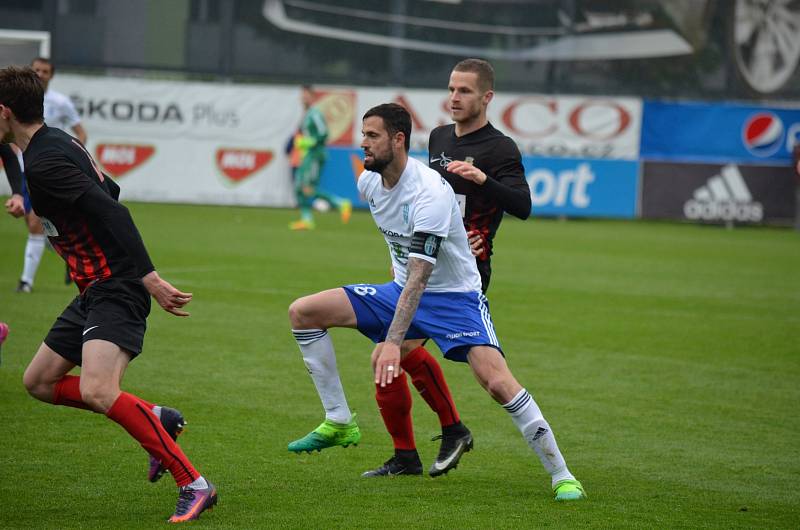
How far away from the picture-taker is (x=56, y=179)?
5160 mm

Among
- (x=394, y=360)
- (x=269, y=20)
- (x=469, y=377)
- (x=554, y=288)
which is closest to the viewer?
(x=394, y=360)

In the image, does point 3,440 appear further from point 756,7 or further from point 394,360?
point 756,7

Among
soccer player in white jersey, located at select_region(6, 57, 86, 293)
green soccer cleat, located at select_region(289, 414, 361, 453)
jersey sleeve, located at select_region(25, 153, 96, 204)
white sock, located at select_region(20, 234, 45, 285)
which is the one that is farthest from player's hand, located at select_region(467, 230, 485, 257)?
white sock, located at select_region(20, 234, 45, 285)

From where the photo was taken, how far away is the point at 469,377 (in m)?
9.48

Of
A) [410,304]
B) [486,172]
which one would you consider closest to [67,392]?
[410,304]

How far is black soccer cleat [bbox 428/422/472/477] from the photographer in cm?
641

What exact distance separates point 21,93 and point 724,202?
24.1 meters

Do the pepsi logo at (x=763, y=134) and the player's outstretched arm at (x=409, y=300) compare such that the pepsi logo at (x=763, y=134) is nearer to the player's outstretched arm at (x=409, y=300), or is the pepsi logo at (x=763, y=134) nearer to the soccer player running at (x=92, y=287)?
the player's outstretched arm at (x=409, y=300)

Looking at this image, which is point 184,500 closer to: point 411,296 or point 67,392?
point 67,392

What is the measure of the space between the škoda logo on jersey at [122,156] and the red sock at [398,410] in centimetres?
2157

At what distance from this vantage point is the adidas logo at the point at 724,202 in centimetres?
2727

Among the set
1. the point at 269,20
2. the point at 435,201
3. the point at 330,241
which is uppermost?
the point at 269,20

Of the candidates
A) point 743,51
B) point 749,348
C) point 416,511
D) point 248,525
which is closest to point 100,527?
point 248,525

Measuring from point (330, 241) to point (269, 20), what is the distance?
12421mm
